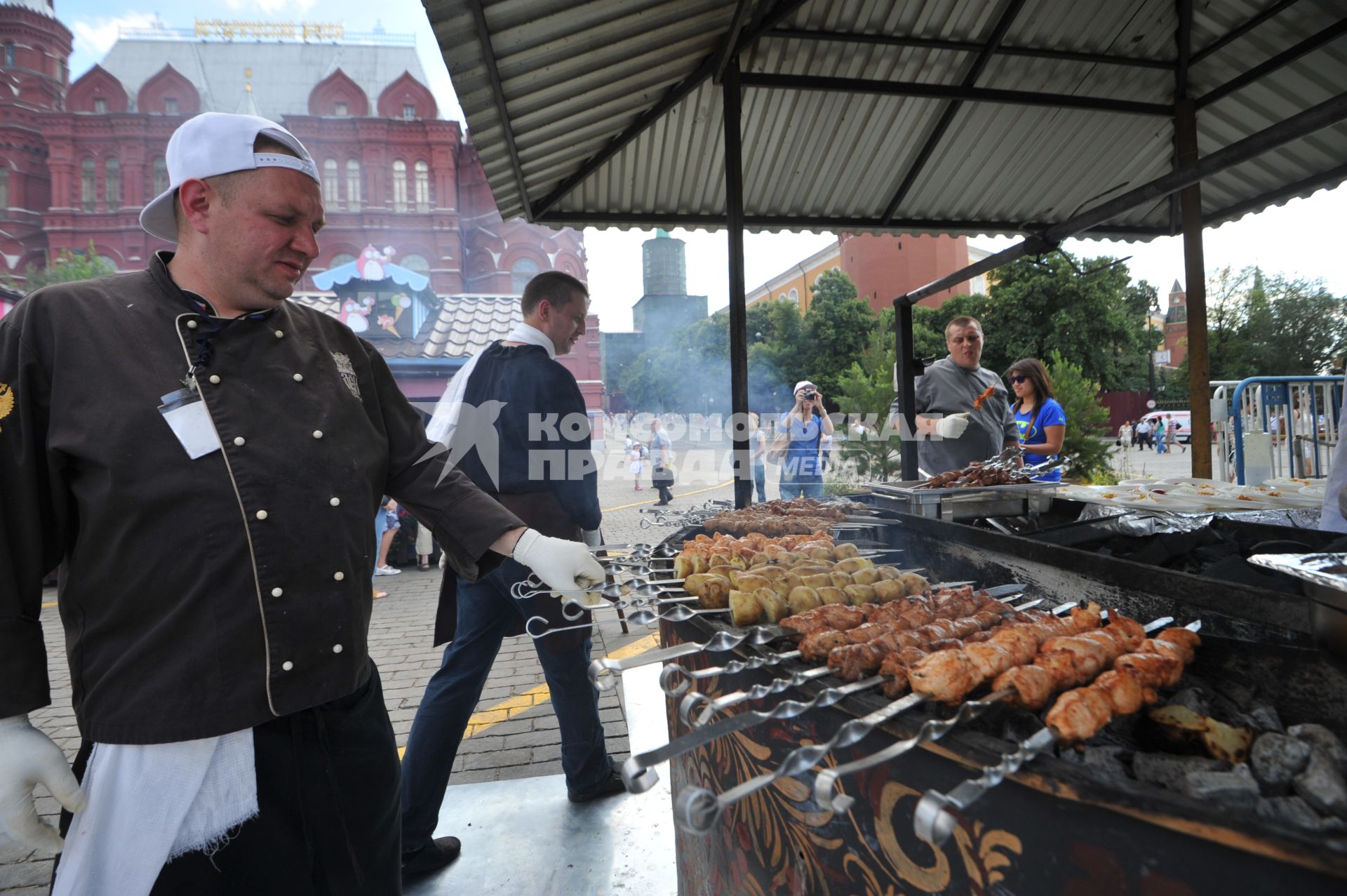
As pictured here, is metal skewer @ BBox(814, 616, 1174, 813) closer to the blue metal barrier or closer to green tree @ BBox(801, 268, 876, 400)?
the blue metal barrier

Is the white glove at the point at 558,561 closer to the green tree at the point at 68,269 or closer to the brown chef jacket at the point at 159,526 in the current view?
the brown chef jacket at the point at 159,526

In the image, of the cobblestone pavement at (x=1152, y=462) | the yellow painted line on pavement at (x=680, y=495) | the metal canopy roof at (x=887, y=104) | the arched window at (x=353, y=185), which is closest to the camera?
the metal canopy roof at (x=887, y=104)

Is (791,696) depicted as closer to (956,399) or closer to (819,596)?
(819,596)

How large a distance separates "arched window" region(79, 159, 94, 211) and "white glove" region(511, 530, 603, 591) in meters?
47.4

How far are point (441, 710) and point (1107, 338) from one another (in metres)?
29.5

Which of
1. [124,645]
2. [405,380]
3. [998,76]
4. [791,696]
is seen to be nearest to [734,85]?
[998,76]

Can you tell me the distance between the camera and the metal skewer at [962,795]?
2.94 ft

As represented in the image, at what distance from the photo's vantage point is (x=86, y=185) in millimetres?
36844

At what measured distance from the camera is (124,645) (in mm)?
1551

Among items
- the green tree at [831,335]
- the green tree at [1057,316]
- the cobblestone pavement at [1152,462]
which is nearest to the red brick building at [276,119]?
the green tree at [831,335]

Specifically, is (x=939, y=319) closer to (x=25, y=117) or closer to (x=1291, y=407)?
(x=1291, y=407)

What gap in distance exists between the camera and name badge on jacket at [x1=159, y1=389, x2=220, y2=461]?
5.22 feet

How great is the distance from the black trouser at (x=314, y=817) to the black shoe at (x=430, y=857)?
1108mm

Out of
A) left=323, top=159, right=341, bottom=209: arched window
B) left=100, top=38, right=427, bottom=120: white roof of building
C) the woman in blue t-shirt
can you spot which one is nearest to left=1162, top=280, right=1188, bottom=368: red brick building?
left=100, top=38, right=427, bottom=120: white roof of building
